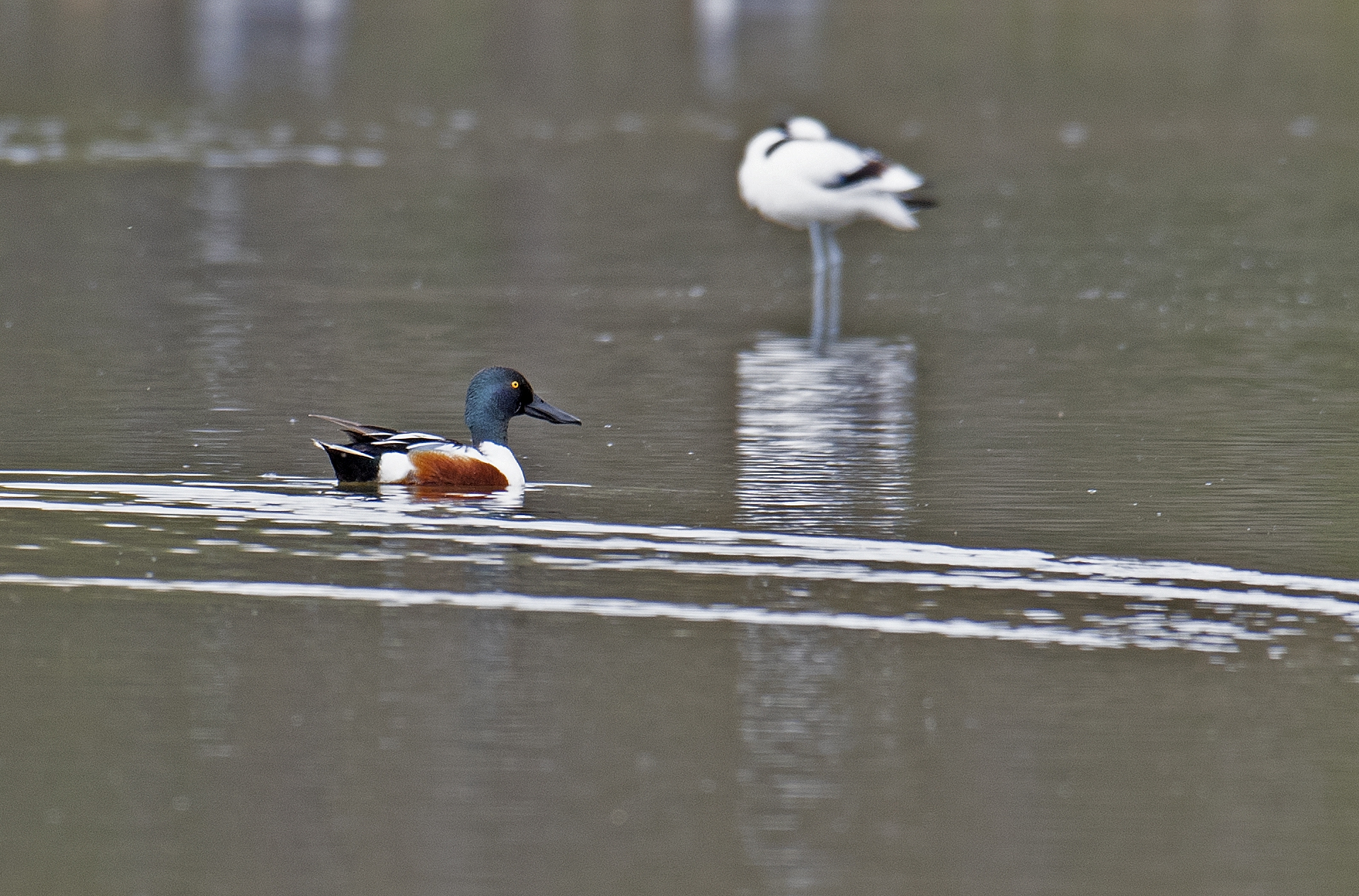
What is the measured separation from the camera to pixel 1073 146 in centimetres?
2897

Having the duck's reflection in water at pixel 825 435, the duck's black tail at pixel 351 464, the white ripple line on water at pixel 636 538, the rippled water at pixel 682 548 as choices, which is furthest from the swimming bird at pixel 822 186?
the white ripple line on water at pixel 636 538

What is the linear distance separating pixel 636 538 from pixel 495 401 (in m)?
1.74

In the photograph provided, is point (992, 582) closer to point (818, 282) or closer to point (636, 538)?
point (636, 538)

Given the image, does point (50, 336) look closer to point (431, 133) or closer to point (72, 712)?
point (72, 712)

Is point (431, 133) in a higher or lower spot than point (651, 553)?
higher

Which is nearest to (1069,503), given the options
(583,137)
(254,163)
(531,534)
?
(531,534)

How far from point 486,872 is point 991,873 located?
1201mm

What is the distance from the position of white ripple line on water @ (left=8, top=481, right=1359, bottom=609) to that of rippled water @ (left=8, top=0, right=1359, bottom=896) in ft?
0.13

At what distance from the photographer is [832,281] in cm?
1831

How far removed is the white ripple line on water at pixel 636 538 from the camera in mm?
8852

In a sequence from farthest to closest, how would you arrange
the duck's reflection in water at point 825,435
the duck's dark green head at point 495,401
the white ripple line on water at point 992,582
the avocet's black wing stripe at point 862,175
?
the avocet's black wing stripe at point 862,175 < the duck's dark green head at point 495,401 < the duck's reflection in water at point 825,435 < the white ripple line on water at point 992,582

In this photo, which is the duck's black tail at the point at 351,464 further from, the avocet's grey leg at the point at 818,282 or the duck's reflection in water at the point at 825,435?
the avocet's grey leg at the point at 818,282

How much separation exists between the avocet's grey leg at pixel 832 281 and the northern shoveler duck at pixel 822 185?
3.5 inches

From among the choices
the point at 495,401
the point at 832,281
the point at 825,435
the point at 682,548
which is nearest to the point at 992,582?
the point at 682,548
